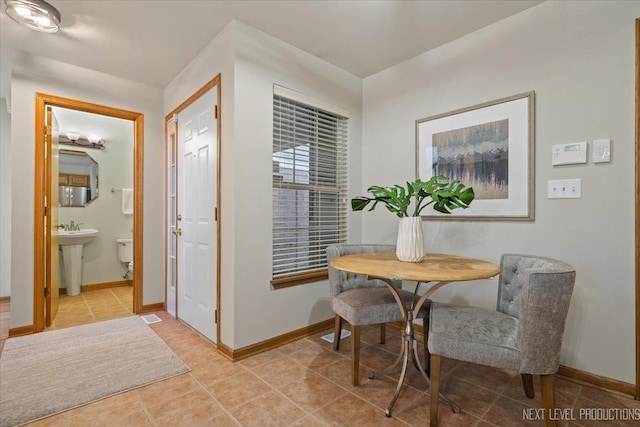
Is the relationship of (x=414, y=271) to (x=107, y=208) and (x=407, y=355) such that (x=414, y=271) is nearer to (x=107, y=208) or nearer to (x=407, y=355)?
(x=407, y=355)

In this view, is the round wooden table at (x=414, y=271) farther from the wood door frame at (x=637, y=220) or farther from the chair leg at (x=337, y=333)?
the wood door frame at (x=637, y=220)

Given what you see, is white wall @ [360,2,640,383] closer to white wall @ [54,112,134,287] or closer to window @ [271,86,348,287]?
window @ [271,86,348,287]

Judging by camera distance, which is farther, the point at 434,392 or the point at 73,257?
the point at 73,257

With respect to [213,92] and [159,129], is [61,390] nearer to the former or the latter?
[213,92]

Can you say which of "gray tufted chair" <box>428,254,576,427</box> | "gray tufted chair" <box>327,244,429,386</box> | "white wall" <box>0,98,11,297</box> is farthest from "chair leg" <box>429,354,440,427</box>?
"white wall" <box>0,98,11,297</box>

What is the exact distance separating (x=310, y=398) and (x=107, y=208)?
4.53 meters

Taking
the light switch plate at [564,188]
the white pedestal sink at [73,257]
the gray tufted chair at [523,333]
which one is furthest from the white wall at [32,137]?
the light switch plate at [564,188]

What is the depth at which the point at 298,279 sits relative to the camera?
263cm

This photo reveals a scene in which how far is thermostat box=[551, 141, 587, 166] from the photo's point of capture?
1.91 meters

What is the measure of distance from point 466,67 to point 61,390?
148 inches

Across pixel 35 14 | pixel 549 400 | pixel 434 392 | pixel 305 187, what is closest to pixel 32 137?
pixel 35 14

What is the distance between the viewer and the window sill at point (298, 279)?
2.49 metres

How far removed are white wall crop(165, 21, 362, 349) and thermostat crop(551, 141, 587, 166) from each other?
6.85ft

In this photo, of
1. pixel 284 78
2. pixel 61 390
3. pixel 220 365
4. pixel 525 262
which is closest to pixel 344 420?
pixel 220 365
